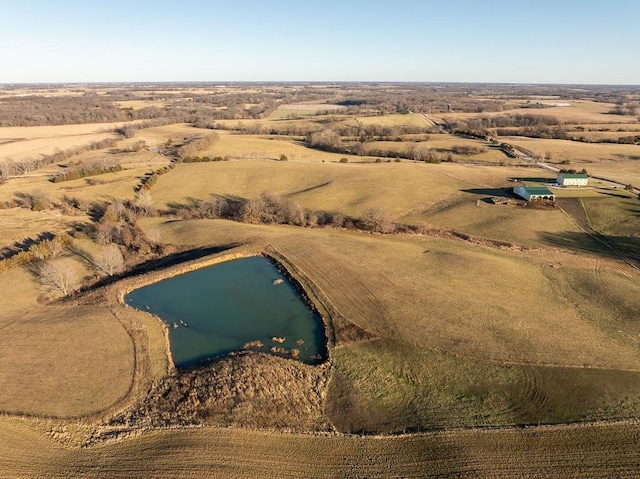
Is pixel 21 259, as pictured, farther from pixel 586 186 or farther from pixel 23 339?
pixel 586 186

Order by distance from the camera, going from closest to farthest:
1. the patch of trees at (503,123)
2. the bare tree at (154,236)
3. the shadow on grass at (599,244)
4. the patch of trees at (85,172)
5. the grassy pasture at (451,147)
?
the shadow on grass at (599,244)
the bare tree at (154,236)
the patch of trees at (85,172)
the grassy pasture at (451,147)
the patch of trees at (503,123)

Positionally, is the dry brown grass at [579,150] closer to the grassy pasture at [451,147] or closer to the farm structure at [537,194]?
the grassy pasture at [451,147]

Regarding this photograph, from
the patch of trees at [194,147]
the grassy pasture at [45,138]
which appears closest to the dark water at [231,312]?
the patch of trees at [194,147]

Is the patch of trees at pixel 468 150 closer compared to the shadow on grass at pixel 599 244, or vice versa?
the shadow on grass at pixel 599 244

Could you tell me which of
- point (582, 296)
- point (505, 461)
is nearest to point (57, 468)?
point (505, 461)

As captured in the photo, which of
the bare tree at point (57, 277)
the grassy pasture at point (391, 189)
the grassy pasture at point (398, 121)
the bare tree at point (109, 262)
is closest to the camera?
the bare tree at point (57, 277)

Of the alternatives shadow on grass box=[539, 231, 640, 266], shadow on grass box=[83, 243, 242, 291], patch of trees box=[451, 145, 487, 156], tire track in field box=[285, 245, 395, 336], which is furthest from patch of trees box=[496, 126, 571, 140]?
shadow on grass box=[83, 243, 242, 291]

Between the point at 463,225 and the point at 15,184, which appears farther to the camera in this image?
the point at 15,184
